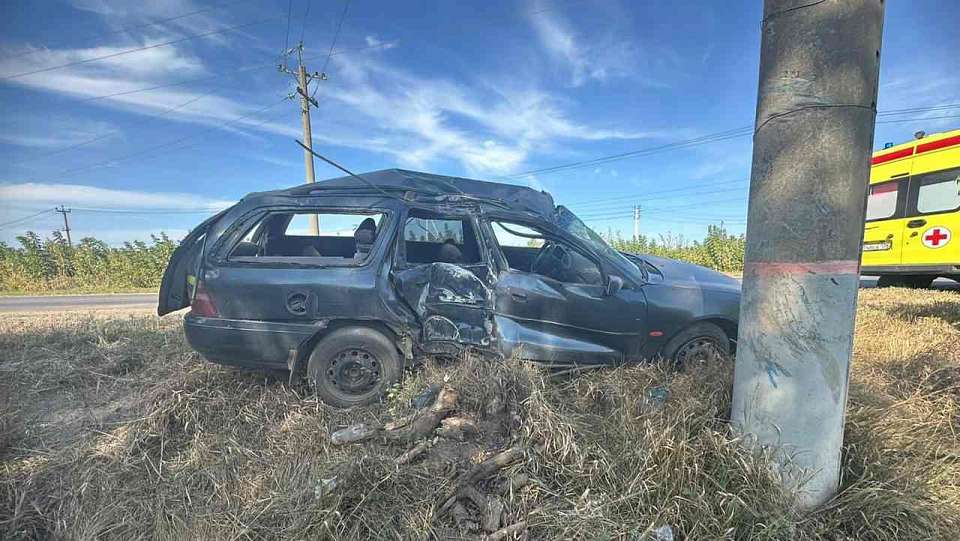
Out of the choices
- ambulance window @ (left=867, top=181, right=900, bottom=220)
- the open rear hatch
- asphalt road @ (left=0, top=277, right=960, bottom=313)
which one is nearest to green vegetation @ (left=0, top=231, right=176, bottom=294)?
asphalt road @ (left=0, top=277, right=960, bottom=313)

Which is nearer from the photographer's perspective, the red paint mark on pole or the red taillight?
the red paint mark on pole

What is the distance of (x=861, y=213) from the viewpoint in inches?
73.5

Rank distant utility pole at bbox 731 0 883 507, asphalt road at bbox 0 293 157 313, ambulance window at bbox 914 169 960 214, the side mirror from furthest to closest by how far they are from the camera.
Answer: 1. asphalt road at bbox 0 293 157 313
2. ambulance window at bbox 914 169 960 214
3. the side mirror
4. distant utility pole at bbox 731 0 883 507

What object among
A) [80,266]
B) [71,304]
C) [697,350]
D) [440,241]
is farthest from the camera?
[80,266]

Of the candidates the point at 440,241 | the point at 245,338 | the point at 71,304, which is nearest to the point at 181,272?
the point at 245,338

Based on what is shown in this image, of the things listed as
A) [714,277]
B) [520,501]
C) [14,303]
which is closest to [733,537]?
[520,501]

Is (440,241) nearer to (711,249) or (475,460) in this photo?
(475,460)

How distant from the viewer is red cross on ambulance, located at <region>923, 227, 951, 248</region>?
23.9 ft

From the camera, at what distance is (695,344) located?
3500 mm

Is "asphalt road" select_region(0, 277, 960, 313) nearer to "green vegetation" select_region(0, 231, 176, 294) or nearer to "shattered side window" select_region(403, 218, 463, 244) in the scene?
"green vegetation" select_region(0, 231, 176, 294)

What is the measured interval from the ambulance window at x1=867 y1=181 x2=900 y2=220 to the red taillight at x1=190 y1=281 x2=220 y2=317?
35.2ft

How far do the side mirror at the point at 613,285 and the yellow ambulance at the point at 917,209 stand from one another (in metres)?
6.18

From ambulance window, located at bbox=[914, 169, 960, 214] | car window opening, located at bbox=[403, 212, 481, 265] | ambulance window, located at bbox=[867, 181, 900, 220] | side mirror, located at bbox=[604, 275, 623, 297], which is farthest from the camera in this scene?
ambulance window, located at bbox=[867, 181, 900, 220]

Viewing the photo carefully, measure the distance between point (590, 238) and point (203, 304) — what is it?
3.34 m
